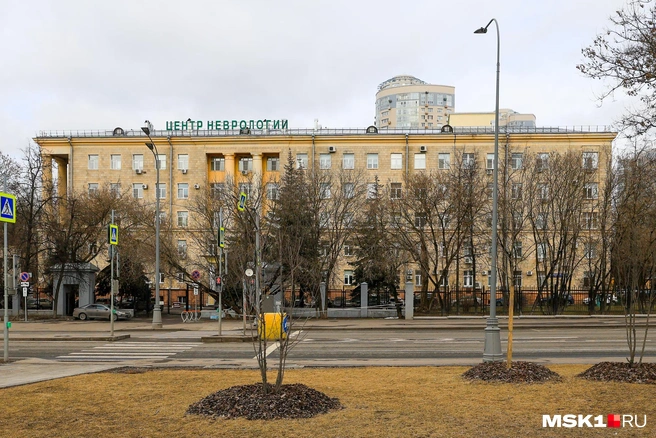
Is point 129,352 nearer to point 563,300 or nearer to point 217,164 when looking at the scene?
point 563,300

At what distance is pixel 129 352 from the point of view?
23.4 metres

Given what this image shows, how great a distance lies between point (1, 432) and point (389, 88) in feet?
570

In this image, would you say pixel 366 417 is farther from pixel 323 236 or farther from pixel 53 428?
pixel 323 236

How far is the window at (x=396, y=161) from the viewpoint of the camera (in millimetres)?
69562

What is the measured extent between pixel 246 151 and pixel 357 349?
49951 millimetres

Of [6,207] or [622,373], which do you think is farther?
[6,207]

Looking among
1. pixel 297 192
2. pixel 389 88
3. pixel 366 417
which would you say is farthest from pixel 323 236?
pixel 389 88

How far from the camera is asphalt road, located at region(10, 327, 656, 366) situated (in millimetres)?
19625

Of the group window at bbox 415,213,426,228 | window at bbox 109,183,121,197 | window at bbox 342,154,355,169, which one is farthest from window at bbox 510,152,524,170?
window at bbox 109,183,121,197

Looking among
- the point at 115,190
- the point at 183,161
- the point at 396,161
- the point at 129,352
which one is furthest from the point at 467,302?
the point at 183,161

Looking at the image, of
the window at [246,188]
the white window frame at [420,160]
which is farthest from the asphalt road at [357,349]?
the white window frame at [420,160]

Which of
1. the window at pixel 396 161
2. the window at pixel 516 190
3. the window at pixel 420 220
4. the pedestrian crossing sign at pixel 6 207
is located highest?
the window at pixel 396 161

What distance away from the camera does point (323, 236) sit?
152ft

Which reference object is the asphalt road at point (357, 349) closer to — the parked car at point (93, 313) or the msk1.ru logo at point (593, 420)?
the msk1.ru logo at point (593, 420)
